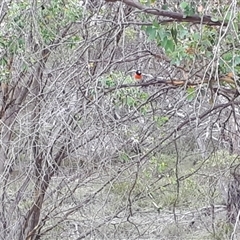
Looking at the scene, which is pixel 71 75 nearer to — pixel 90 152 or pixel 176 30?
pixel 90 152

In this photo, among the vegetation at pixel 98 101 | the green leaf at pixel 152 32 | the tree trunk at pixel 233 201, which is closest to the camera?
the green leaf at pixel 152 32

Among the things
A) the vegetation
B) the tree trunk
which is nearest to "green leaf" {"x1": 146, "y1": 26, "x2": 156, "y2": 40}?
the vegetation

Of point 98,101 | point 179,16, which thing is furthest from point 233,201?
point 179,16

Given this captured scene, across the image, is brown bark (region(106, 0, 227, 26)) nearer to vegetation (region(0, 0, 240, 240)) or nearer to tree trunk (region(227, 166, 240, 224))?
vegetation (region(0, 0, 240, 240))

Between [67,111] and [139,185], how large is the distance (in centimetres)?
118

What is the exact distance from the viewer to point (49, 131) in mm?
2797

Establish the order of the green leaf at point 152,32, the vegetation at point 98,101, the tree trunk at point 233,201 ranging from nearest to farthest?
the green leaf at point 152,32
the vegetation at point 98,101
the tree trunk at point 233,201

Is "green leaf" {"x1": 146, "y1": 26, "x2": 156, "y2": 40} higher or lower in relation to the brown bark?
lower

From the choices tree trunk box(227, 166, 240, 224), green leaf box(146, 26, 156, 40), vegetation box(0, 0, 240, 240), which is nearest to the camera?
green leaf box(146, 26, 156, 40)

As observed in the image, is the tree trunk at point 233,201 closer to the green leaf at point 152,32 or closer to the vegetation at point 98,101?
the vegetation at point 98,101

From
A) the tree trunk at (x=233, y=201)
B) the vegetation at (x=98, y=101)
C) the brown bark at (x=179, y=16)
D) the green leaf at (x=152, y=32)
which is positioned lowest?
the tree trunk at (x=233, y=201)

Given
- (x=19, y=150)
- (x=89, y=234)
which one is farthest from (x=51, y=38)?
(x=89, y=234)

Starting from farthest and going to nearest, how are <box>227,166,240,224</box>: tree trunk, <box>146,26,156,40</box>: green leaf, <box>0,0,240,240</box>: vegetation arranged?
1. <box>227,166,240,224</box>: tree trunk
2. <box>0,0,240,240</box>: vegetation
3. <box>146,26,156,40</box>: green leaf

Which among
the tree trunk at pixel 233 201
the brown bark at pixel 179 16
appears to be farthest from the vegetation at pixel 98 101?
the tree trunk at pixel 233 201
